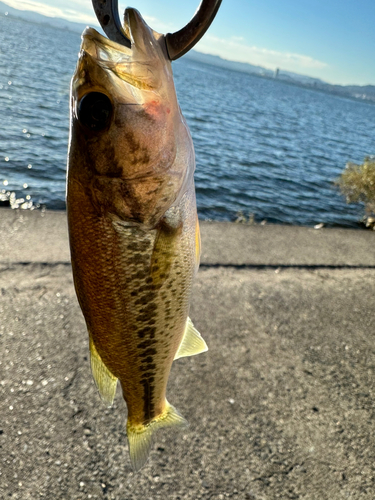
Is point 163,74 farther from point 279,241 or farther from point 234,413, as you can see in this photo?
point 279,241

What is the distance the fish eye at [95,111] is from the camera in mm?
1317

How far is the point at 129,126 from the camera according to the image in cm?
140

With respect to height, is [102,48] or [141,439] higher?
[102,48]

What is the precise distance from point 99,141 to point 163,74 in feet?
0.99

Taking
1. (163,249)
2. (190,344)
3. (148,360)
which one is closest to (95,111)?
(163,249)

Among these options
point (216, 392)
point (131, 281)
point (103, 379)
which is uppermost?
point (131, 281)

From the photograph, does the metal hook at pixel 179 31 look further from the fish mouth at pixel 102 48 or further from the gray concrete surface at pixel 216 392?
the gray concrete surface at pixel 216 392

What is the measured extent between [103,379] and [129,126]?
1007 millimetres

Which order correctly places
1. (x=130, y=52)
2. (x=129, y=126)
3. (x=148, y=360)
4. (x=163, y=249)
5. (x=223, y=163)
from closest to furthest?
1. (x=130, y=52)
2. (x=129, y=126)
3. (x=163, y=249)
4. (x=148, y=360)
5. (x=223, y=163)

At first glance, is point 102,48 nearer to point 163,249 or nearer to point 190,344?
point 163,249

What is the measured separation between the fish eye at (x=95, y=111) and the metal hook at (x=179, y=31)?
18 centimetres

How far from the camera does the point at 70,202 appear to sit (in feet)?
4.64

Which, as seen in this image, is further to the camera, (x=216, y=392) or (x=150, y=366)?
(x=216, y=392)

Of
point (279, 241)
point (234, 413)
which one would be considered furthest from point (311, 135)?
point (234, 413)
